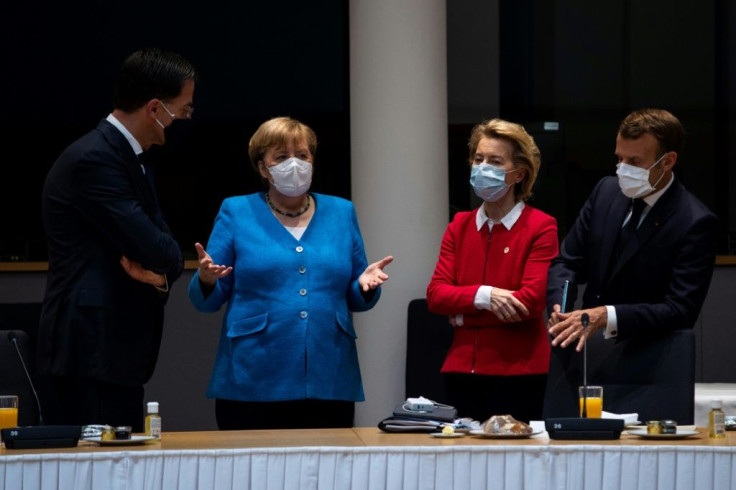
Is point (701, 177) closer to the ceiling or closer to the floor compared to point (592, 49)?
closer to the floor

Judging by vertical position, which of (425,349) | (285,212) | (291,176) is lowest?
(425,349)

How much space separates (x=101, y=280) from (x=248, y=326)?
22.1 inches

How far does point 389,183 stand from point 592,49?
1960mm

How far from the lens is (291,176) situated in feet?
12.1

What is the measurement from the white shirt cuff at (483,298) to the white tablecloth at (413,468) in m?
1.18

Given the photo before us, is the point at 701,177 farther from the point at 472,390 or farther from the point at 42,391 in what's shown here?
the point at 42,391

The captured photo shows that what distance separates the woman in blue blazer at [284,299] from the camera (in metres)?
3.59

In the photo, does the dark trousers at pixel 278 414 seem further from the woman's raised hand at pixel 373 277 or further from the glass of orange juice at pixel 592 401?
the glass of orange juice at pixel 592 401

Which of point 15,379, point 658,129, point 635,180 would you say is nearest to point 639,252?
point 635,180

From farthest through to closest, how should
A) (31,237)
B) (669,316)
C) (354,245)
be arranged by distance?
(31,237), (354,245), (669,316)

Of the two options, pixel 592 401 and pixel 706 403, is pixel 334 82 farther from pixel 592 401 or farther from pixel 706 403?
pixel 592 401

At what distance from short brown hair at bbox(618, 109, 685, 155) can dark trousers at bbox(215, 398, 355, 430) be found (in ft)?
3.88

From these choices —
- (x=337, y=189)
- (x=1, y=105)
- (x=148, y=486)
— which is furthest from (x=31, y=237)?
(x=148, y=486)

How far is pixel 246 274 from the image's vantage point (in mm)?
3639
